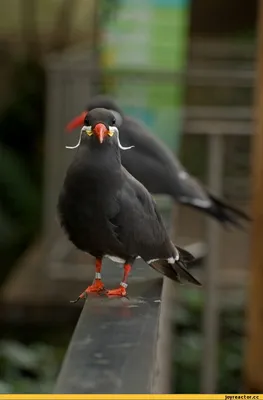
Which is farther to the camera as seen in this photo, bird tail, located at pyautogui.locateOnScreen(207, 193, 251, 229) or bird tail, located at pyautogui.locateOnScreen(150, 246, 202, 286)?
bird tail, located at pyautogui.locateOnScreen(207, 193, 251, 229)

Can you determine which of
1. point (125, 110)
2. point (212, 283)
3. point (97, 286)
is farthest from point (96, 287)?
point (212, 283)

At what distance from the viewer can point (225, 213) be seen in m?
0.93

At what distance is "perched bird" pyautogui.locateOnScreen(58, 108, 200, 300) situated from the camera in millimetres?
544

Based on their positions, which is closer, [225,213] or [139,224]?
[139,224]

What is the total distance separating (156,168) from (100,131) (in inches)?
8.4

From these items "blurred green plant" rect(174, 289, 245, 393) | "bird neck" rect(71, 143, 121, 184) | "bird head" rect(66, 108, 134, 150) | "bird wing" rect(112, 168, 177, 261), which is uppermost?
"bird head" rect(66, 108, 134, 150)

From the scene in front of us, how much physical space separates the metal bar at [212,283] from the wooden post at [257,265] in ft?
0.23

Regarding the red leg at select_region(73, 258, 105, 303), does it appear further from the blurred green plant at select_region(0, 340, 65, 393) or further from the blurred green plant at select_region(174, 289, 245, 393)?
the blurred green plant at select_region(174, 289, 245, 393)

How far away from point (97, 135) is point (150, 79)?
460 mm

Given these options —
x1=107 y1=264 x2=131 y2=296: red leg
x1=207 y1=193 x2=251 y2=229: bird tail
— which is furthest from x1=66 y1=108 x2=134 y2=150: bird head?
x1=207 y1=193 x2=251 y2=229: bird tail

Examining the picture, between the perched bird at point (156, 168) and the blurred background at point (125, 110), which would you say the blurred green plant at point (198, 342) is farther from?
the perched bird at point (156, 168)

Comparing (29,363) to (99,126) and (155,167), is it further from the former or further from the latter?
(99,126)

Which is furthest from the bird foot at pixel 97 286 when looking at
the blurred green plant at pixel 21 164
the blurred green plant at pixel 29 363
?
the blurred green plant at pixel 21 164

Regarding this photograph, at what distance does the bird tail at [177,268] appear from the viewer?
605 mm
